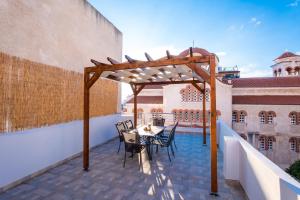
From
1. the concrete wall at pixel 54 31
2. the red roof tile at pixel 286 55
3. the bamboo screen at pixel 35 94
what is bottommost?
the bamboo screen at pixel 35 94

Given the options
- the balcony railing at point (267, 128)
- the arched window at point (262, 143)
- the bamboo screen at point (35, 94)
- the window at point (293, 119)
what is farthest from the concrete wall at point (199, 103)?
the bamboo screen at point (35, 94)

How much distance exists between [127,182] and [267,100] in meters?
18.8

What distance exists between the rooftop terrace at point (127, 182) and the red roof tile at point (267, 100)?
1473 centimetres

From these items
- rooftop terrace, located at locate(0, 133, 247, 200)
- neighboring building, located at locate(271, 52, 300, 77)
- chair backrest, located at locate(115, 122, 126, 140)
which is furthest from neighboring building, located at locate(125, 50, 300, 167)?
rooftop terrace, located at locate(0, 133, 247, 200)

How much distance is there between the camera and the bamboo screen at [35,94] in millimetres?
3426

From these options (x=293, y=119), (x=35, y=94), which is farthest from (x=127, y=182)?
(x=293, y=119)

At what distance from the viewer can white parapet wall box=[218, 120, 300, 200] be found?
1727 mm

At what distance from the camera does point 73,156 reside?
5.33 m

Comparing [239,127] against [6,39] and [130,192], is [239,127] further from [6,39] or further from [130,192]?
[6,39]

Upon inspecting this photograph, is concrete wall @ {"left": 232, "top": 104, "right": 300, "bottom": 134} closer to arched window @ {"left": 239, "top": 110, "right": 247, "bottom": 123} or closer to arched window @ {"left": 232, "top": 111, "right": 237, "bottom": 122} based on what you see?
arched window @ {"left": 239, "top": 110, "right": 247, "bottom": 123}

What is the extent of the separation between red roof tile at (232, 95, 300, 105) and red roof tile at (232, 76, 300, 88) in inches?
51.7

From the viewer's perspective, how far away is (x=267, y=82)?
1784cm

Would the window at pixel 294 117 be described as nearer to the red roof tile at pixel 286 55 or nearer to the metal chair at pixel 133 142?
the red roof tile at pixel 286 55

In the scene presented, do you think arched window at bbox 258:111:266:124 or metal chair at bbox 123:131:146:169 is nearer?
metal chair at bbox 123:131:146:169
